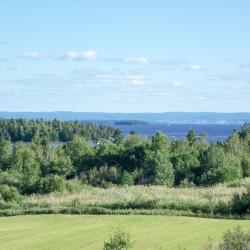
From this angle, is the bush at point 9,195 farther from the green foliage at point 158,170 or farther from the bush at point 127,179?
the green foliage at point 158,170

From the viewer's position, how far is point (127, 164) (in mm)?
71562

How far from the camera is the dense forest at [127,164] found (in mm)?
59459

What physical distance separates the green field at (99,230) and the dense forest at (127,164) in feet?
41.7

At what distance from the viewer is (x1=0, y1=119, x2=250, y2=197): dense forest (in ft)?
195

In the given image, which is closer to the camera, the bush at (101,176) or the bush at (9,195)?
the bush at (9,195)

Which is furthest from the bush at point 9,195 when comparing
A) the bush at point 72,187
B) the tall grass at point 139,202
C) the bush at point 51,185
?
the bush at point 72,187

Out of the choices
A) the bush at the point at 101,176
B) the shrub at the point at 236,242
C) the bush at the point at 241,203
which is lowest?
the bush at the point at 101,176

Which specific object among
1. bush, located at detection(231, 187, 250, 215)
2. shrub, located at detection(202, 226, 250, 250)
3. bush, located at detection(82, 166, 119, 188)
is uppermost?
shrub, located at detection(202, 226, 250, 250)

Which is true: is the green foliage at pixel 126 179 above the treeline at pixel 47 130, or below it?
below

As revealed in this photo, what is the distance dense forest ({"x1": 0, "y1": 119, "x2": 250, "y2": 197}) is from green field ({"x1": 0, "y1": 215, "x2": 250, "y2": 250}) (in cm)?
1270

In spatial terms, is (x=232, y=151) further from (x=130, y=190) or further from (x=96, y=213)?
(x=96, y=213)

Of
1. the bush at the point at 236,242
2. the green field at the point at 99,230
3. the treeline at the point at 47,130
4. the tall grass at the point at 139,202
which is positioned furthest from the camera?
the treeline at the point at 47,130

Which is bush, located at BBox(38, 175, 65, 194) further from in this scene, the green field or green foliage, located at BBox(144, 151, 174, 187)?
green foliage, located at BBox(144, 151, 174, 187)

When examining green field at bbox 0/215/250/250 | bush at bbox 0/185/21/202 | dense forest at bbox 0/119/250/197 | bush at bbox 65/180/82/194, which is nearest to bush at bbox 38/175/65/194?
dense forest at bbox 0/119/250/197
